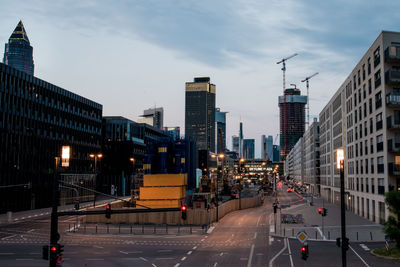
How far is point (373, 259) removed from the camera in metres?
33.6

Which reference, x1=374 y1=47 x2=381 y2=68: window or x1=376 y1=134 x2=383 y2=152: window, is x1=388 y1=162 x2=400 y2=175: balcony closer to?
x1=376 y1=134 x2=383 y2=152: window

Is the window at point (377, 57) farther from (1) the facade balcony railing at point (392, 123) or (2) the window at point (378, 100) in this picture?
(1) the facade balcony railing at point (392, 123)

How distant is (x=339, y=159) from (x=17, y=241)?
114 ft

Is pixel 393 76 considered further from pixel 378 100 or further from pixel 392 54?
pixel 378 100

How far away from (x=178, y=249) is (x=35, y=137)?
176 ft

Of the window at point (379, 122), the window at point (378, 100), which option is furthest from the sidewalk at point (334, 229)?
the window at point (378, 100)

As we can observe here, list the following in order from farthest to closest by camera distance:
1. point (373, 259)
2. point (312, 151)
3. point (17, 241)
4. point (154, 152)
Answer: point (312, 151)
point (154, 152)
point (17, 241)
point (373, 259)

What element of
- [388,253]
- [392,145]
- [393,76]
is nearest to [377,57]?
[393,76]

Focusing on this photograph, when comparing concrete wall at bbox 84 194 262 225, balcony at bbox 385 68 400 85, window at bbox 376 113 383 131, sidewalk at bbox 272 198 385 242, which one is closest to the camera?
sidewalk at bbox 272 198 385 242

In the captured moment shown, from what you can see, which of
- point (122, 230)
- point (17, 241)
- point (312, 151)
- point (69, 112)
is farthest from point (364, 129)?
point (312, 151)

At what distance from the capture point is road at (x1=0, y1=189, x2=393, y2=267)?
32.3m

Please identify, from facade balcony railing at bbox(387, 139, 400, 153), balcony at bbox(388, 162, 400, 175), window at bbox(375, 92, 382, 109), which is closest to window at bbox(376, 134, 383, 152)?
facade balcony railing at bbox(387, 139, 400, 153)

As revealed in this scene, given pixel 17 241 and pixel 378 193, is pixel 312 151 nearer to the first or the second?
pixel 378 193

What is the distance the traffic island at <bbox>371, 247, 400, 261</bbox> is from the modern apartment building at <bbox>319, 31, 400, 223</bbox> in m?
11.7
